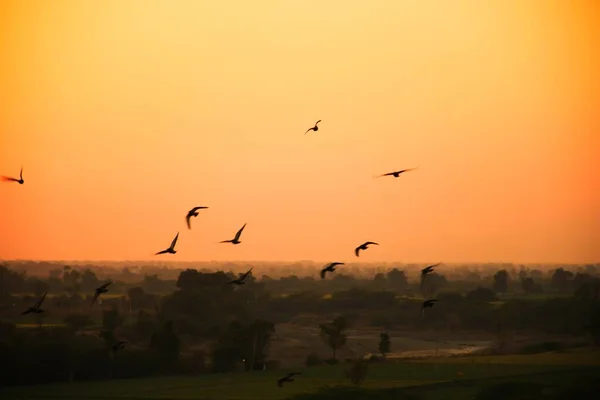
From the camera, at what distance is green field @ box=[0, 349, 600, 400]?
55.2 ft

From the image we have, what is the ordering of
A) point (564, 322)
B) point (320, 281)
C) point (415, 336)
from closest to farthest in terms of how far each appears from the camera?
point (564, 322)
point (415, 336)
point (320, 281)

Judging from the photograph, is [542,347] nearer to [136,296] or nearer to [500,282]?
[500,282]

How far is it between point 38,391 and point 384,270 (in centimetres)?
932

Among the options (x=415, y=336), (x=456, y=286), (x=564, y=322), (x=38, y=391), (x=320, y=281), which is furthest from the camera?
(x=320, y=281)

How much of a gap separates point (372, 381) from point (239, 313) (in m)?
5.29

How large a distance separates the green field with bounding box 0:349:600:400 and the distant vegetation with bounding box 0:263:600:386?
410 mm

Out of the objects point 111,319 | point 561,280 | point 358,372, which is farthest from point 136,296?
point 561,280

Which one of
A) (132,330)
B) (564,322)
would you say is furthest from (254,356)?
(564,322)

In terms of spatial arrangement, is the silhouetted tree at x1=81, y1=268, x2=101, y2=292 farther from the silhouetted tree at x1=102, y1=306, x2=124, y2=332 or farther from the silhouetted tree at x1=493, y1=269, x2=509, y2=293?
the silhouetted tree at x1=493, y1=269, x2=509, y2=293

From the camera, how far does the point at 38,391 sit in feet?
56.0

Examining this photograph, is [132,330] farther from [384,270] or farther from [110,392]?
[384,270]

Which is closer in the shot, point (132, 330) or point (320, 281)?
point (132, 330)

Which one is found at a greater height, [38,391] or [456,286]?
[456,286]

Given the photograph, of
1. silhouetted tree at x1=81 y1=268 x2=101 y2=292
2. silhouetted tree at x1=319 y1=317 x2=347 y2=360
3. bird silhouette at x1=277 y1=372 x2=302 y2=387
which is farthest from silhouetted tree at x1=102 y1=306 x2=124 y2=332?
silhouetted tree at x1=319 y1=317 x2=347 y2=360
